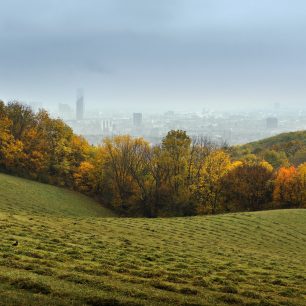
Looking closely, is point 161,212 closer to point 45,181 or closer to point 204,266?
point 45,181

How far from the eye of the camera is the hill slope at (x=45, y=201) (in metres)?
51.6

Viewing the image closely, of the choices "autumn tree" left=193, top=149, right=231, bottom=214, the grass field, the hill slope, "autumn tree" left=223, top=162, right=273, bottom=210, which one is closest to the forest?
"autumn tree" left=223, top=162, right=273, bottom=210

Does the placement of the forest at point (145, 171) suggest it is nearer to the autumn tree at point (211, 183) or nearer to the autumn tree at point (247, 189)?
the autumn tree at point (247, 189)

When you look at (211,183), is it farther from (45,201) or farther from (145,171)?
(45,201)

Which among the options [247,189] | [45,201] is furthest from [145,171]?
[45,201]

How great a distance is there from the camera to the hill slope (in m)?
51.6

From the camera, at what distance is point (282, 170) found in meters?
77.6

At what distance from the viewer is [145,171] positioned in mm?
79125

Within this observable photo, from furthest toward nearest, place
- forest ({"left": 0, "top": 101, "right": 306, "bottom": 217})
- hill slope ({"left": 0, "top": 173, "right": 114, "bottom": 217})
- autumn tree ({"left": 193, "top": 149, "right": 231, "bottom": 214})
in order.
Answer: autumn tree ({"left": 193, "top": 149, "right": 231, "bottom": 214}) < forest ({"left": 0, "top": 101, "right": 306, "bottom": 217}) < hill slope ({"left": 0, "top": 173, "right": 114, "bottom": 217})

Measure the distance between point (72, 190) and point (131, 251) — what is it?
58975 millimetres

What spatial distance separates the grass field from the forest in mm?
27531

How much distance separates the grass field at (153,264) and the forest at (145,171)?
27.5 m

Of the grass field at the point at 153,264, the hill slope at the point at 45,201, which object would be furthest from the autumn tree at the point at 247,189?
the grass field at the point at 153,264

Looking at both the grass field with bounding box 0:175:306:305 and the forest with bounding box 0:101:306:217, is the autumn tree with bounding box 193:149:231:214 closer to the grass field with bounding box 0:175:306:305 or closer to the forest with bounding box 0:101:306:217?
the forest with bounding box 0:101:306:217
